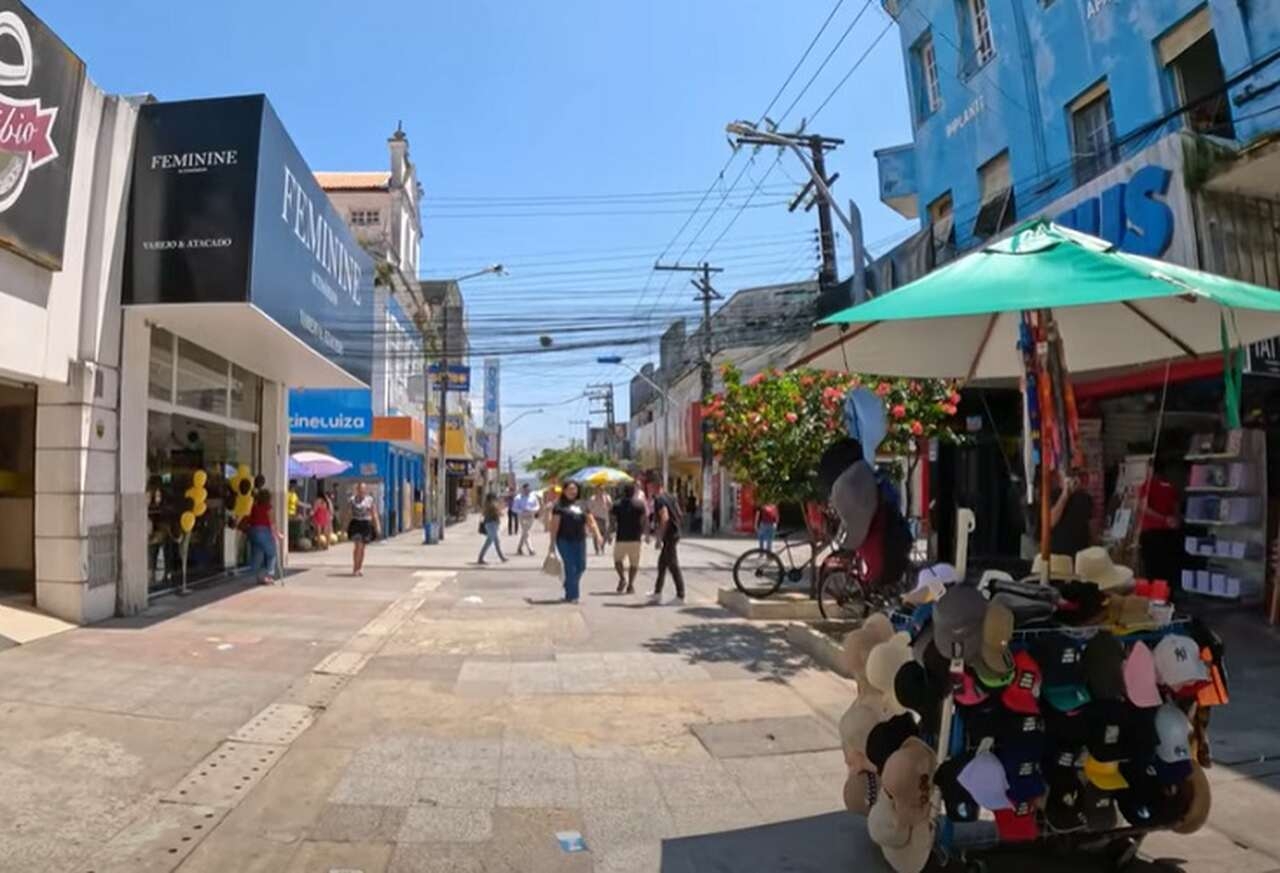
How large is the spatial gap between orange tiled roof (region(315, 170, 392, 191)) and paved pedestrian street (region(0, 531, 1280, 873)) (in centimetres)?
3244

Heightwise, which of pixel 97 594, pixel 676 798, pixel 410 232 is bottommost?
pixel 676 798

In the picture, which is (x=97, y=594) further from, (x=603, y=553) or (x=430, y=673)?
(x=603, y=553)

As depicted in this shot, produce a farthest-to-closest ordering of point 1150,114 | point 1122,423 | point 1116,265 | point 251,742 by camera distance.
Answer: point 1122,423 < point 1150,114 < point 251,742 < point 1116,265

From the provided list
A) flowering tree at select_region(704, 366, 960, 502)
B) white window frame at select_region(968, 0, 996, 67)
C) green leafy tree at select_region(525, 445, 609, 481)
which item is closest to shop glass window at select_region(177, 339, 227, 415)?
flowering tree at select_region(704, 366, 960, 502)

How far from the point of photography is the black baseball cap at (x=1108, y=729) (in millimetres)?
3557

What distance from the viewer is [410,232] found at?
138 ft

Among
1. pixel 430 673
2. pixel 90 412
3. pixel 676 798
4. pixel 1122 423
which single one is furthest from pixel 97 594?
pixel 1122 423

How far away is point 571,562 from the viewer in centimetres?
1171

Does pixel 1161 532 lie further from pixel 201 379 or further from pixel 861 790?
pixel 201 379

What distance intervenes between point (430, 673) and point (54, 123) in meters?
5.92

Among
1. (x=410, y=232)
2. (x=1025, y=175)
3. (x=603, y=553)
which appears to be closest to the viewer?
(x=1025, y=175)

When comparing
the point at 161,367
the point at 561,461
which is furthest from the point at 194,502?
the point at 561,461

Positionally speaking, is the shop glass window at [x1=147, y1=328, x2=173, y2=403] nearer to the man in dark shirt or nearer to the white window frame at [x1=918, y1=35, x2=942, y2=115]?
the man in dark shirt

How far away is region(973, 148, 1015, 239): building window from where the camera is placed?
14047 mm
